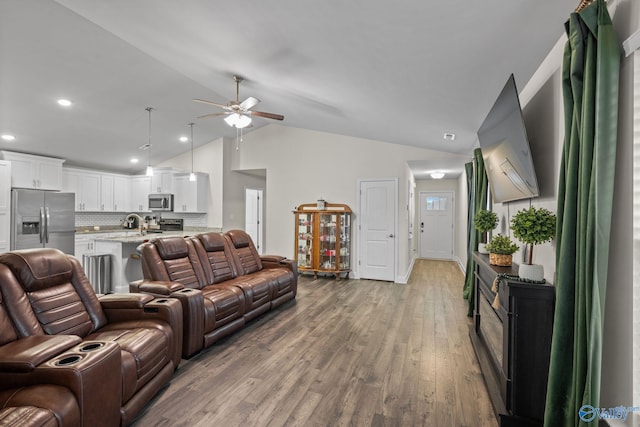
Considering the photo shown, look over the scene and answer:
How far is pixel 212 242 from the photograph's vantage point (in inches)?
157

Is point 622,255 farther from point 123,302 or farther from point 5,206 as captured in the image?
point 5,206

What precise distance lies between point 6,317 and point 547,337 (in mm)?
3174

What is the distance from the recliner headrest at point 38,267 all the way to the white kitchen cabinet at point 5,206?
4.16 meters

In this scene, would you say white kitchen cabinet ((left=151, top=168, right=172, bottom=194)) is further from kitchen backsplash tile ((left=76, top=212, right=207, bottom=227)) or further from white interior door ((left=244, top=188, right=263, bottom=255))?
white interior door ((left=244, top=188, right=263, bottom=255))

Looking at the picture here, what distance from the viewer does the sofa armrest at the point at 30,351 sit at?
1.49 metres

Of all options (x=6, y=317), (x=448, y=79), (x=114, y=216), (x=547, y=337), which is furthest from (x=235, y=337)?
(x=114, y=216)

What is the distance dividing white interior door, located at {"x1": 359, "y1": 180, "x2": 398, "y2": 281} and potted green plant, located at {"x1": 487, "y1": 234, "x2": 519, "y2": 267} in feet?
10.9

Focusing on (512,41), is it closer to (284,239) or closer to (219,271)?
(219,271)

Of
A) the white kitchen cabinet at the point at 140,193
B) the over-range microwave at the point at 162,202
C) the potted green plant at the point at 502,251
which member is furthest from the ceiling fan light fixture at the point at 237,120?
the white kitchen cabinet at the point at 140,193

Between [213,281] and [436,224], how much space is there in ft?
22.5

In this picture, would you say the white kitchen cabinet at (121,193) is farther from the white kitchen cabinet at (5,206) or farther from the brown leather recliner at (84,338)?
the brown leather recliner at (84,338)

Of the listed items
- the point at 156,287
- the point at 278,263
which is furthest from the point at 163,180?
the point at 156,287

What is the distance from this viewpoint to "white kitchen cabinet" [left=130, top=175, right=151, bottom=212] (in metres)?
7.47

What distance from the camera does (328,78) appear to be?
10.2 ft
